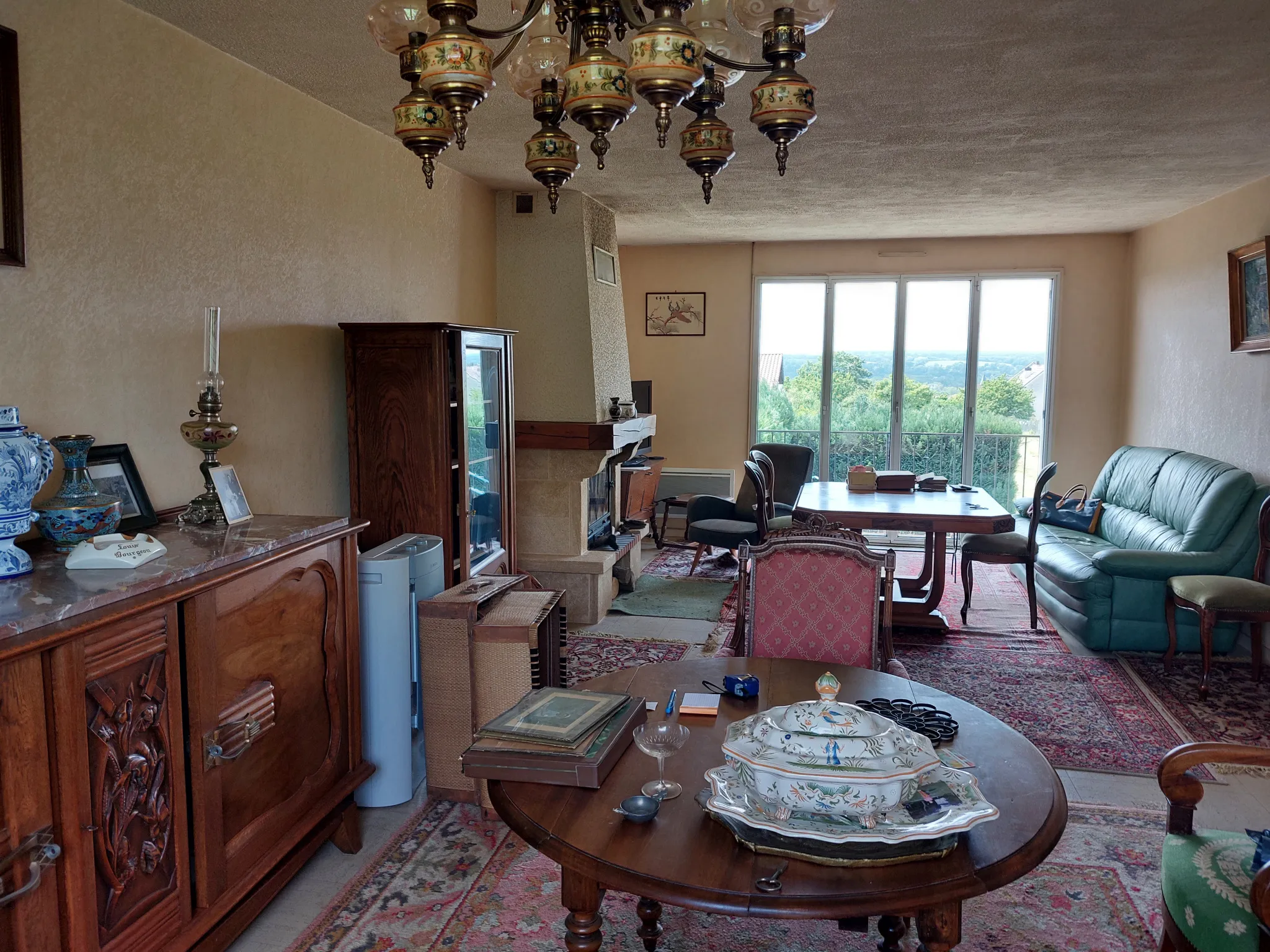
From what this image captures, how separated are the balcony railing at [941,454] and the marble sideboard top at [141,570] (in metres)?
5.63

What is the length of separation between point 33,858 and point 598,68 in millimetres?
1673

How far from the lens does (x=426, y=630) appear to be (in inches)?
118

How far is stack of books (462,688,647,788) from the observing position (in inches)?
64.5

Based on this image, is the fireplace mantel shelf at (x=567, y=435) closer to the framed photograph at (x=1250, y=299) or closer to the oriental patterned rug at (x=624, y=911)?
the oriental patterned rug at (x=624, y=911)

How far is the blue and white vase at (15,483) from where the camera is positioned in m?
1.76

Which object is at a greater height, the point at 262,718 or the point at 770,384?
the point at 770,384

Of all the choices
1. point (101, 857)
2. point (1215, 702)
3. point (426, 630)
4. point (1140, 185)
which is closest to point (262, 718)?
point (101, 857)

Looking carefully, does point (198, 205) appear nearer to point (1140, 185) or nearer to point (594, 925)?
point (594, 925)

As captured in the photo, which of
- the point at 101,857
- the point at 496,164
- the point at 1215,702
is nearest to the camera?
the point at 101,857

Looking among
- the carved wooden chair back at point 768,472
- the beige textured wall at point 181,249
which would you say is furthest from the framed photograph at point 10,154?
the carved wooden chair back at point 768,472

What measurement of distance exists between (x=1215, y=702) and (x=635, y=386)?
14.9 feet

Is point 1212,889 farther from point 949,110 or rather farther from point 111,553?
point 949,110

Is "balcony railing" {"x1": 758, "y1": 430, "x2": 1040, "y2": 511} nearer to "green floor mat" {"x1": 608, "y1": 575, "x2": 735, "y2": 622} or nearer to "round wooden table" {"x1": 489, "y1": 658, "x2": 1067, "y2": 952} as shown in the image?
"green floor mat" {"x1": 608, "y1": 575, "x2": 735, "y2": 622}

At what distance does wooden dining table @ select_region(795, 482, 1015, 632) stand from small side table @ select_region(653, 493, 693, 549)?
186 cm
